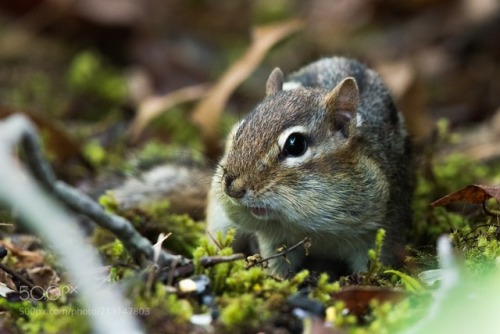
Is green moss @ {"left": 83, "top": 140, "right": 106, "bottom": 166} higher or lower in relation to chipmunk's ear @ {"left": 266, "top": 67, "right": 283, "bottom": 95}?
higher

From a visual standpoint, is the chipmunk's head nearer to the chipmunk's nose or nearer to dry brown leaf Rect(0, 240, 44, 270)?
the chipmunk's nose

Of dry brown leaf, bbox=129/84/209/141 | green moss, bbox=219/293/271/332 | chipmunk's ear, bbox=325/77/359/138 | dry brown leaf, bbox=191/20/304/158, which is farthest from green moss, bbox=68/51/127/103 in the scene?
green moss, bbox=219/293/271/332

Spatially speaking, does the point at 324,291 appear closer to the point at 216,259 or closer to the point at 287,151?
the point at 216,259

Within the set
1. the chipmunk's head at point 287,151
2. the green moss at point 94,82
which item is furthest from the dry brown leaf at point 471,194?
the green moss at point 94,82

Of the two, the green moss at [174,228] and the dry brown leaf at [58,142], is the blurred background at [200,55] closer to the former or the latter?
Answer: the dry brown leaf at [58,142]

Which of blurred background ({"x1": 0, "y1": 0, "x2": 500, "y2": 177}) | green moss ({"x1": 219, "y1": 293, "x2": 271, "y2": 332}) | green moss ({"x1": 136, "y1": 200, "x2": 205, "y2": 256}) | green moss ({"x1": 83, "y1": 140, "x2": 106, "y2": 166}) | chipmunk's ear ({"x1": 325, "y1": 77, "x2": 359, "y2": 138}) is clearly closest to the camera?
green moss ({"x1": 219, "y1": 293, "x2": 271, "y2": 332})

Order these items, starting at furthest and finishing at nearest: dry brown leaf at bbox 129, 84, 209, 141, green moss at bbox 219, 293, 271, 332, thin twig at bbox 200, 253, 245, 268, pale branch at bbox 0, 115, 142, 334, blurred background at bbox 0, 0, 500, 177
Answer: blurred background at bbox 0, 0, 500, 177
dry brown leaf at bbox 129, 84, 209, 141
thin twig at bbox 200, 253, 245, 268
green moss at bbox 219, 293, 271, 332
pale branch at bbox 0, 115, 142, 334

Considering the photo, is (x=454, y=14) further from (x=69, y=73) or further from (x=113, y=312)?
(x=113, y=312)

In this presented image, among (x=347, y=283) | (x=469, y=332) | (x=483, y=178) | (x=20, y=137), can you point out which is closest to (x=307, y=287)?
(x=347, y=283)
